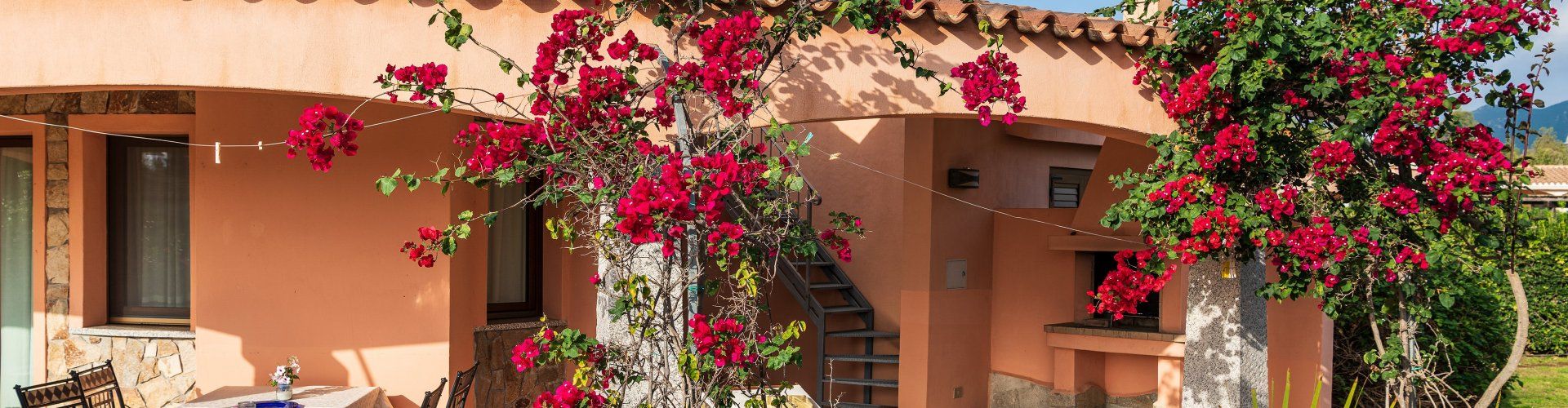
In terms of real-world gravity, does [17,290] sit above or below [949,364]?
above

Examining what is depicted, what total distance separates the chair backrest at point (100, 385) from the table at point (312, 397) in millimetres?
519

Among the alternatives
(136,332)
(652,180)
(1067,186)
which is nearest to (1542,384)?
(1067,186)

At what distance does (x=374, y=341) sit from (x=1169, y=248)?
15.1ft

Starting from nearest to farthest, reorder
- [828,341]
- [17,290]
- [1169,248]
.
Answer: [1169,248] < [17,290] < [828,341]

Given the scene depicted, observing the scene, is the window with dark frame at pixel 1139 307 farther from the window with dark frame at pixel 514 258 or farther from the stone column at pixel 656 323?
the stone column at pixel 656 323

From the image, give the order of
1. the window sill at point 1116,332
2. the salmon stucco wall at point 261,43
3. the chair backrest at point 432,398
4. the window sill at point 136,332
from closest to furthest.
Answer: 1. the salmon stucco wall at point 261,43
2. the chair backrest at point 432,398
3. the window sill at point 136,332
4. the window sill at point 1116,332

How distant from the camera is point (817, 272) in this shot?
35.3 feet

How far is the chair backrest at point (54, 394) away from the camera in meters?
5.96

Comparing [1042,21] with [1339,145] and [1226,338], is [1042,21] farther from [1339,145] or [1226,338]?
[1226,338]

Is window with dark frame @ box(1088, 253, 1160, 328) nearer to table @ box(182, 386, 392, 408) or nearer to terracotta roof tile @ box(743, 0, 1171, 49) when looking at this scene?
terracotta roof tile @ box(743, 0, 1171, 49)

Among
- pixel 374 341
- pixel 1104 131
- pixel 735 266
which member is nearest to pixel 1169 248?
pixel 1104 131

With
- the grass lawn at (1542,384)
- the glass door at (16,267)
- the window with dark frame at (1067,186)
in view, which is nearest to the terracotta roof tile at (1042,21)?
the window with dark frame at (1067,186)

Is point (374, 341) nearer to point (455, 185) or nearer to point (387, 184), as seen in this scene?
point (455, 185)

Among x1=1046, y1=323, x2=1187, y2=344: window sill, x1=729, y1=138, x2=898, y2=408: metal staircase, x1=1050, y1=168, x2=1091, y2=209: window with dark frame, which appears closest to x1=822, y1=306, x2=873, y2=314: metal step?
x1=729, y1=138, x2=898, y2=408: metal staircase
